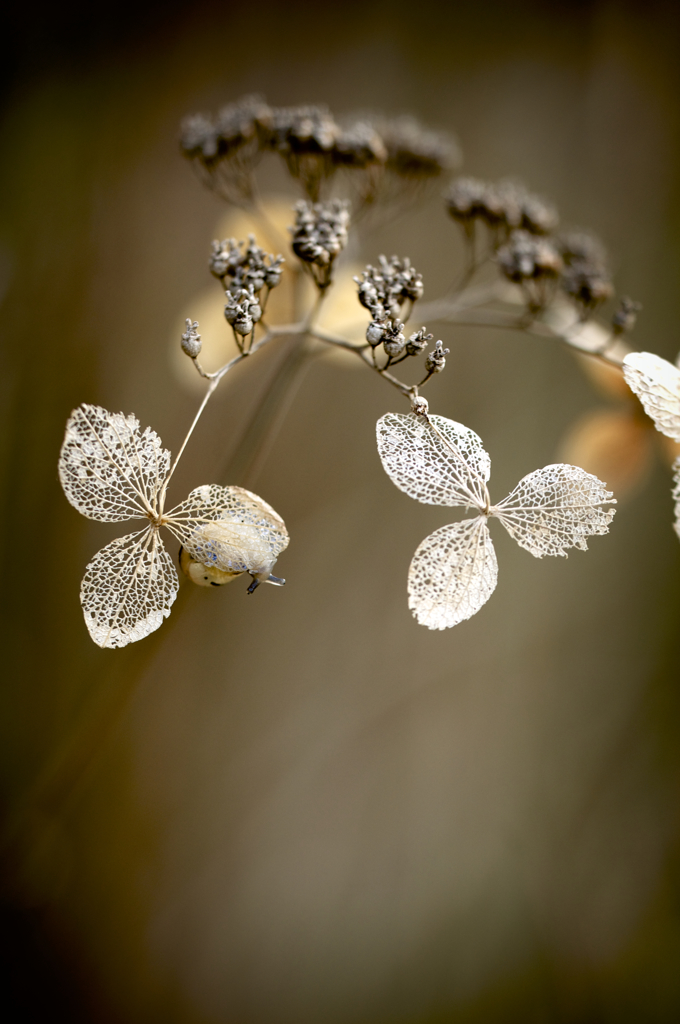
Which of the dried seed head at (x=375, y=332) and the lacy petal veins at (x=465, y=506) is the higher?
the dried seed head at (x=375, y=332)

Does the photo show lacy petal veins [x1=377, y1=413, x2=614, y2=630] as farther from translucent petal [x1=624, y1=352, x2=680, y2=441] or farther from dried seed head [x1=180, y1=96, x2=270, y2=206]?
dried seed head [x1=180, y1=96, x2=270, y2=206]

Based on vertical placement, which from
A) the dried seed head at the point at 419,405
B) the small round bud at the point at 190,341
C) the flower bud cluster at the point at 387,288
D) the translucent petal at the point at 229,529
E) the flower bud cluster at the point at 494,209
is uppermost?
the flower bud cluster at the point at 494,209

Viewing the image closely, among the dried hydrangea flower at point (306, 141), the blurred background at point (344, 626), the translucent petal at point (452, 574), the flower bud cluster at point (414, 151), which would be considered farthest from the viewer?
the blurred background at point (344, 626)

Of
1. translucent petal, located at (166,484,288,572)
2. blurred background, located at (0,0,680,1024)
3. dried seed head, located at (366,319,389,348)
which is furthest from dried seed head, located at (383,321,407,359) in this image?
blurred background, located at (0,0,680,1024)

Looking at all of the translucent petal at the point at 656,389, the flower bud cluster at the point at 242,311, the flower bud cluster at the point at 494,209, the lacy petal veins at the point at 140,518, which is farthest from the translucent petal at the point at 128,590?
the flower bud cluster at the point at 494,209

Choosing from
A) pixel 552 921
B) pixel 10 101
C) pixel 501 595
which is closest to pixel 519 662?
pixel 501 595

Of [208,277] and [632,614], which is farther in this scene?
[632,614]

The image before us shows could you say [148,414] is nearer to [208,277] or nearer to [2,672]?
[208,277]

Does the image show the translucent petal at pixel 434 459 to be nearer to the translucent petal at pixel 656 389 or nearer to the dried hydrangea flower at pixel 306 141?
the translucent petal at pixel 656 389
